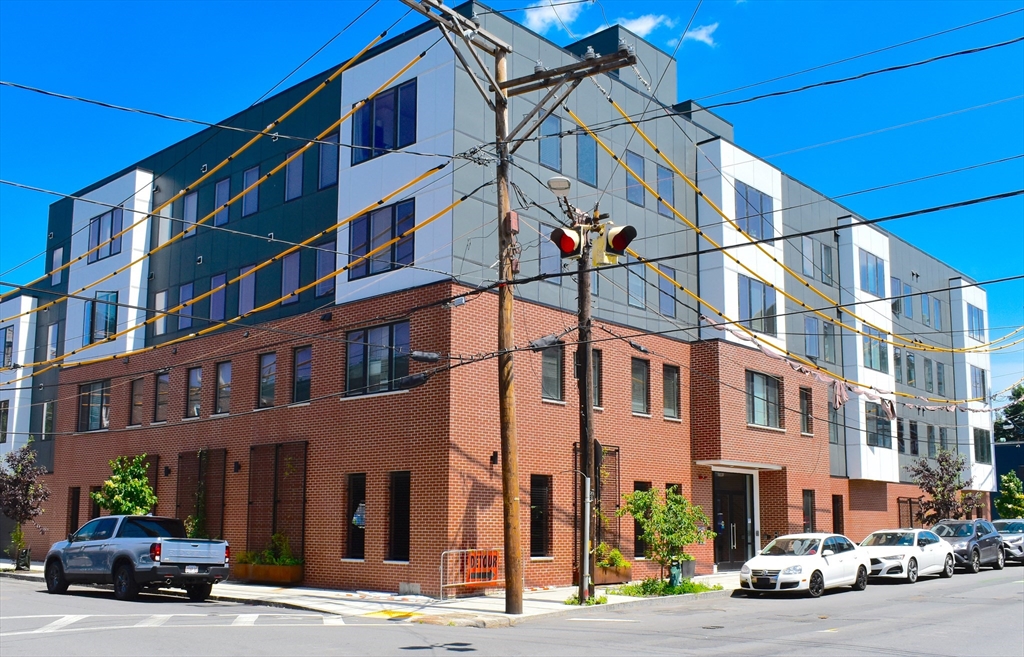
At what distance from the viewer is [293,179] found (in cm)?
2902

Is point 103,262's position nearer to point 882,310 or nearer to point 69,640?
point 69,640

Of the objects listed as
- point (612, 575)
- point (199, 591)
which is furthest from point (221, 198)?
point (612, 575)

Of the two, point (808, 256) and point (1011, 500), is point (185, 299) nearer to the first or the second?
point (808, 256)

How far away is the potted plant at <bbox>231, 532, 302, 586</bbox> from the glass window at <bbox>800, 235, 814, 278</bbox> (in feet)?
70.4

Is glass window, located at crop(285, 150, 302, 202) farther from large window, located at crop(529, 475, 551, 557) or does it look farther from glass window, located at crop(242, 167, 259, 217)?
large window, located at crop(529, 475, 551, 557)

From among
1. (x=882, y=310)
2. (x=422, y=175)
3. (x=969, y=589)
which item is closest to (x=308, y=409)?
(x=422, y=175)

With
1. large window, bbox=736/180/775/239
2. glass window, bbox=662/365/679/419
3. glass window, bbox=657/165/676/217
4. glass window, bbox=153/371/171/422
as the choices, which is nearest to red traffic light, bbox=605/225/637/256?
glass window, bbox=662/365/679/419

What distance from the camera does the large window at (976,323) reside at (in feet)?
172

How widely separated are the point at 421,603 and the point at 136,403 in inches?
659

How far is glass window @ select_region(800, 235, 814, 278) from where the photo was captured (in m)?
36.9

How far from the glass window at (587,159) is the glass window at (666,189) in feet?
9.64

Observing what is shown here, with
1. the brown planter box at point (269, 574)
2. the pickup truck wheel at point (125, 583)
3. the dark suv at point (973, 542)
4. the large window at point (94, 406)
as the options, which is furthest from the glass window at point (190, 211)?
the dark suv at point (973, 542)

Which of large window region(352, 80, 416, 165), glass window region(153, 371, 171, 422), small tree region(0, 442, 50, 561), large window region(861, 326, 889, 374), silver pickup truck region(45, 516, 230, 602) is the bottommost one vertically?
silver pickup truck region(45, 516, 230, 602)

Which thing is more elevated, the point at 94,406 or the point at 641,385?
the point at 641,385
